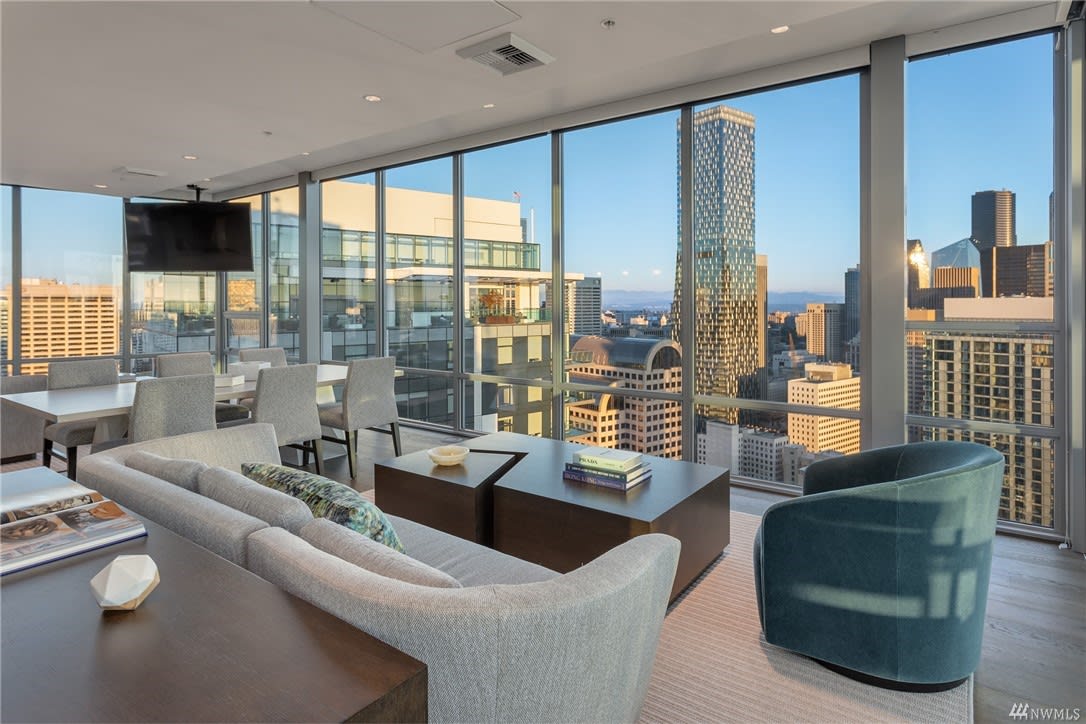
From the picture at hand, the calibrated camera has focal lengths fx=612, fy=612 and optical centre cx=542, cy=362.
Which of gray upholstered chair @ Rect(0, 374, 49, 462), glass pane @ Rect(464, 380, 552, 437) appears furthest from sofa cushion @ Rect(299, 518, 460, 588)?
gray upholstered chair @ Rect(0, 374, 49, 462)

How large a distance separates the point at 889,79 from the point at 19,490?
4.59 metres

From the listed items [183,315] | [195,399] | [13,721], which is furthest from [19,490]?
[183,315]

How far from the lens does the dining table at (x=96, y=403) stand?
11.6 feet

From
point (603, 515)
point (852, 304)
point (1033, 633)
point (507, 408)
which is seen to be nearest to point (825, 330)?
point (852, 304)

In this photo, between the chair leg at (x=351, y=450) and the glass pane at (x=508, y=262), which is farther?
the glass pane at (x=508, y=262)

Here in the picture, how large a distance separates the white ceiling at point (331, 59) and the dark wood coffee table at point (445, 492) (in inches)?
83.5

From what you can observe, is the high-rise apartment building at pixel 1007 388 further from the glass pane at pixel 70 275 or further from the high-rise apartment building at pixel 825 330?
the glass pane at pixel 70 275

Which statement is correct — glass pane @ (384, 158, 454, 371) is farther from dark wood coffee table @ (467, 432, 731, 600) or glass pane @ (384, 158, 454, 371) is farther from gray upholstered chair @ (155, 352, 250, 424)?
dark wood coffee table @ (467, 432, 731, 600)

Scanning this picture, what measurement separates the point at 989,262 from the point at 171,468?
4.30 m

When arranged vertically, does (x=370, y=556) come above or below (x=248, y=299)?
below

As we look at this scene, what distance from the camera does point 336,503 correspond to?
1.79 m

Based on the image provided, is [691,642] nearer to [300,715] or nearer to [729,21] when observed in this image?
[300,715]

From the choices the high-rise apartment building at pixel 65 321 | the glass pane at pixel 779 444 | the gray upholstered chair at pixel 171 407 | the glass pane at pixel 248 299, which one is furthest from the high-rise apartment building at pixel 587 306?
the high-rise apartment building at pixel 65 321

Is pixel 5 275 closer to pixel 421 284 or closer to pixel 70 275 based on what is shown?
pixel 70 275
